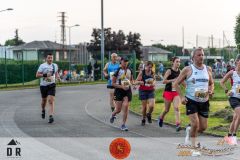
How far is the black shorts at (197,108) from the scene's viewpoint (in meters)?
11.3

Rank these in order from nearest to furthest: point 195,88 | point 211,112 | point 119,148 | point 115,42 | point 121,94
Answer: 1. point 119,148
2. point 195,88
3. point 121,94
4. point 211,112
5. point 115,42

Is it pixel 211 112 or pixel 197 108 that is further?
pixel 211 112

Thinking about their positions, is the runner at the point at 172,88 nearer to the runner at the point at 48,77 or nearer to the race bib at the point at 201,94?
the runner at the point at 48,77

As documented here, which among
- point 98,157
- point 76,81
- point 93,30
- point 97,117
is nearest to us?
point 98,157

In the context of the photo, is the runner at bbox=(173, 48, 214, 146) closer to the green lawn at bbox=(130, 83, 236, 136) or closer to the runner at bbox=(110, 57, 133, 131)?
the green lawn at bbox=(130, 83, 236, 136)

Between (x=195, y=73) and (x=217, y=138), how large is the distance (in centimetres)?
315

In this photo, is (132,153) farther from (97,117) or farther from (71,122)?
(97,117)

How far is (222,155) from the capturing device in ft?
37.4

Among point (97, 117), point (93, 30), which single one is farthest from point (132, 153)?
point (93, 30)

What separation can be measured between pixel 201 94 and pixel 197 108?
0.90 ft

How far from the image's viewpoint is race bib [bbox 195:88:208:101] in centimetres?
1134

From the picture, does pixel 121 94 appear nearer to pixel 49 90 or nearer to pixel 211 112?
pixel 49 90

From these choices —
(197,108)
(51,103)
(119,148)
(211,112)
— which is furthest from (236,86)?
(211,112)

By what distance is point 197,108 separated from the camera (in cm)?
1142
